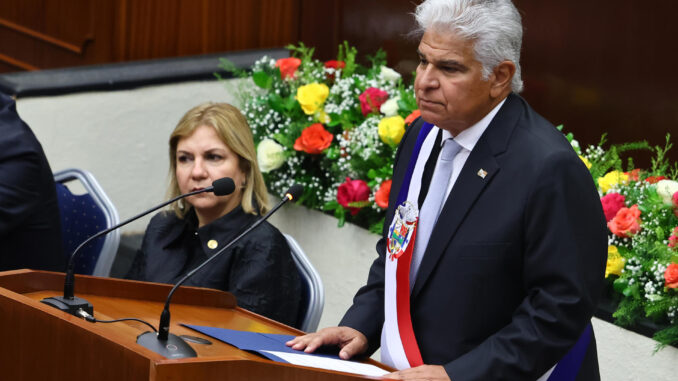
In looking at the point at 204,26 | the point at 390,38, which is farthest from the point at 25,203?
the point at 204,26

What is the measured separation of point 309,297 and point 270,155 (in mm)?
1652

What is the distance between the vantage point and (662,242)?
309 centimetres

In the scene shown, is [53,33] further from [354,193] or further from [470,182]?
[470,182]

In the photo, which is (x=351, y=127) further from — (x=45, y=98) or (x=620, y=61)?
(x=45, y=98)

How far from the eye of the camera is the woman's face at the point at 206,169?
3266 millimetres

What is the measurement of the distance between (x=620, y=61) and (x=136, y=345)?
2.55m

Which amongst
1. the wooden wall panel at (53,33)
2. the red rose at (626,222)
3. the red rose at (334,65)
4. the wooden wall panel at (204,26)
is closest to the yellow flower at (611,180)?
the red rose at (626,222)

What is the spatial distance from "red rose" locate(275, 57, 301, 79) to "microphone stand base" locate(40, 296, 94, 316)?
2.91 metres

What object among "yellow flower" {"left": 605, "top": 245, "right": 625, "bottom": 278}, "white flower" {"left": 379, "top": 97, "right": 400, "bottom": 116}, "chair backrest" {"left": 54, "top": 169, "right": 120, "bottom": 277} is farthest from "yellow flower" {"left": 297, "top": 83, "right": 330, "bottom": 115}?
"yellow flower" {"left": 605, "top": 245, "right": 625, "bottom": 278}

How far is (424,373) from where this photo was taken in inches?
79.4

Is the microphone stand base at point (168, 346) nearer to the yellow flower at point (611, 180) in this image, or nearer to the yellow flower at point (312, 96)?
the yellow flower at point (611, 180)

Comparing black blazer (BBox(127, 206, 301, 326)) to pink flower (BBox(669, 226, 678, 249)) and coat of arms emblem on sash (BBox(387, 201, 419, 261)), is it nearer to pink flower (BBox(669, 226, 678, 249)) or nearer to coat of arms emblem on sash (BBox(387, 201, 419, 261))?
coat of arms emblem on sash (BBox(387, 201, 419, 261))

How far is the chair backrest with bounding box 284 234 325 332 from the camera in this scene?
302 centimetres

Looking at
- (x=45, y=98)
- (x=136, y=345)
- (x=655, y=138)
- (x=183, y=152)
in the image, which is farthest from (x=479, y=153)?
(x=45, y=98)
